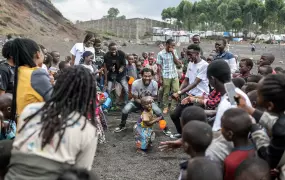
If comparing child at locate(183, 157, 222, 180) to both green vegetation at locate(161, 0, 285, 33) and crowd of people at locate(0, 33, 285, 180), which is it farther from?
green vegetation at locate(161, 0, 285, 33)

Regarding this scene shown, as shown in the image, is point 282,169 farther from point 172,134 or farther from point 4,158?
point 172,134

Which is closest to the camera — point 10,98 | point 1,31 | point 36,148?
point 36,148

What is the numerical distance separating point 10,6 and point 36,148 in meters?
37.2

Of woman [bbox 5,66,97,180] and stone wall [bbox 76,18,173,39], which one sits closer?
woman [bbox 5,66,97,180]

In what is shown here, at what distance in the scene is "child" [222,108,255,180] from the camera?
255 cm

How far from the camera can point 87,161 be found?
218 centimetres

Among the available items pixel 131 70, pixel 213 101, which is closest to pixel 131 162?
pixel 213 101

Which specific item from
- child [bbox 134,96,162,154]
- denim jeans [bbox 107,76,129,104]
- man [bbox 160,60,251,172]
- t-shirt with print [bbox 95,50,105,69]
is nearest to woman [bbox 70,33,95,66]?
t-shirt with print [bbox 95,50,105,69]

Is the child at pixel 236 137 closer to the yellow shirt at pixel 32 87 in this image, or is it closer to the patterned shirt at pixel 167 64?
the yellow shirt at pixel 32 87

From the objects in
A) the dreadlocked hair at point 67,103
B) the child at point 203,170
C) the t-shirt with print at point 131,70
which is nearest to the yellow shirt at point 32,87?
the dreadlocked hair at point 67,103

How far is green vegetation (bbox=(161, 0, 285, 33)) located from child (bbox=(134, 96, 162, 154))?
5823cm

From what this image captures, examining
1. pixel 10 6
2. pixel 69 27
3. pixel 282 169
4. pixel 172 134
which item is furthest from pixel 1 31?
pixel 282 169

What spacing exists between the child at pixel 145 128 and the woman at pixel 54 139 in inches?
145

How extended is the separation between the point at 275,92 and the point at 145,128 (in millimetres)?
3583
